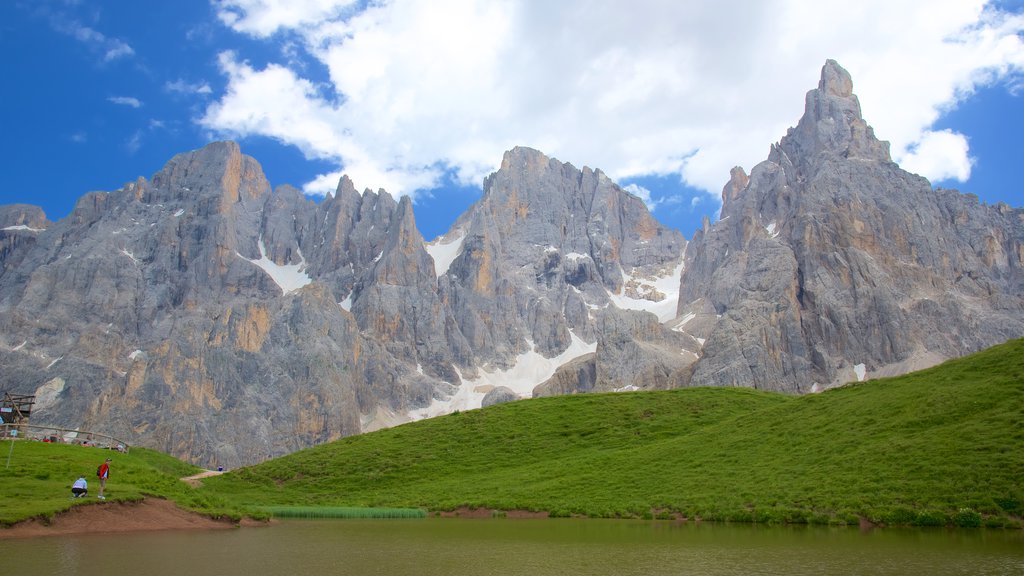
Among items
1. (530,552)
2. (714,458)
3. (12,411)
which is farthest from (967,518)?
(12,411)

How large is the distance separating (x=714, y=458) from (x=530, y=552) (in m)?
25.7

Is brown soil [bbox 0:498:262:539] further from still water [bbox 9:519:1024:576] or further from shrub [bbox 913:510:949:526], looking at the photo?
shrub [bbox 913:510:949:526]

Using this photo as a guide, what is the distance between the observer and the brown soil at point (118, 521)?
28.1 meters

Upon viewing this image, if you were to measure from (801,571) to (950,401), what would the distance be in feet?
88.5

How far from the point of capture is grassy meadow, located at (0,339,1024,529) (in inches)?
1342

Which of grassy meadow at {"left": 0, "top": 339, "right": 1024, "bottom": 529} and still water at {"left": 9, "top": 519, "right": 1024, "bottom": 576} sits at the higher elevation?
grassy meadow at {"left": 0, "top": 339, "right": 1024, "bottom": 529}

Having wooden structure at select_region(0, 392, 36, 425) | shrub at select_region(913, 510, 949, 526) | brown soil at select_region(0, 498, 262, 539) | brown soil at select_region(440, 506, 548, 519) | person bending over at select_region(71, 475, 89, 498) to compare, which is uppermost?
wooden structure at select_region(0, 392, 36, 425)

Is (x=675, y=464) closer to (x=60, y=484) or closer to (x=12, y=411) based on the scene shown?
(x=60, y=484)

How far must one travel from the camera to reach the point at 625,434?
6353 centimetres

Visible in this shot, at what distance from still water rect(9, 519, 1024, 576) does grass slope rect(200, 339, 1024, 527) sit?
14.0 ft

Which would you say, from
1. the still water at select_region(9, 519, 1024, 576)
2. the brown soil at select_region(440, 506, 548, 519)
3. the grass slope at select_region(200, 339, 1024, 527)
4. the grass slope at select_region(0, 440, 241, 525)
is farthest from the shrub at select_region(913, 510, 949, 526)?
the grass slope at select_region(0, 440, 241, 525)

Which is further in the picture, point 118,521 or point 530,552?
point 118,521

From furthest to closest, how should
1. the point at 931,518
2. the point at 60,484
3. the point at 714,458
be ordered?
the point at 714,458 → the point at 60,484 → the point at 931,518

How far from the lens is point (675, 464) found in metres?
50.1
